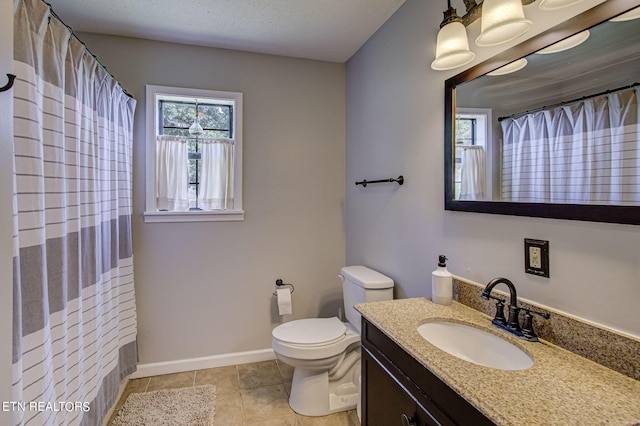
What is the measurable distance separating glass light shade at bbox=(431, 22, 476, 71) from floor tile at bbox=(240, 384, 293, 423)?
6.95 feet

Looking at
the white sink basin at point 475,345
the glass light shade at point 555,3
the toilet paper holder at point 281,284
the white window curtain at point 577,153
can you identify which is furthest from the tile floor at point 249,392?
the glass light shade at point 555,3

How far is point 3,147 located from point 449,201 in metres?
1.63

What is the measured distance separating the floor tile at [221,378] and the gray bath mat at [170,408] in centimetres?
6

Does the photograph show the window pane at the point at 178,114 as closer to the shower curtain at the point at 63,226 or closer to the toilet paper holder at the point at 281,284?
the shower curtain at the point at 63,226

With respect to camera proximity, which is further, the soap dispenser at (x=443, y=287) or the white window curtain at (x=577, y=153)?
the soap dispenser at (x=443, y=287)

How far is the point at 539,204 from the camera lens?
44.0 inches

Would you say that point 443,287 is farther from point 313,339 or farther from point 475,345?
point 313,339

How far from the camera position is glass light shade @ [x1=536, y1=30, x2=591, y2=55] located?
0.98 m

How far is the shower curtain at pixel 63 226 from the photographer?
105 centimetres

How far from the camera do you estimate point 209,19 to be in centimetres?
207

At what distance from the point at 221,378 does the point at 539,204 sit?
232cm

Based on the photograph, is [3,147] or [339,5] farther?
[339,5]

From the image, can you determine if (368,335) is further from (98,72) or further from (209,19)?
(209,19)

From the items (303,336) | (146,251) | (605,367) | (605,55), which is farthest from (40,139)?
(605,367)
